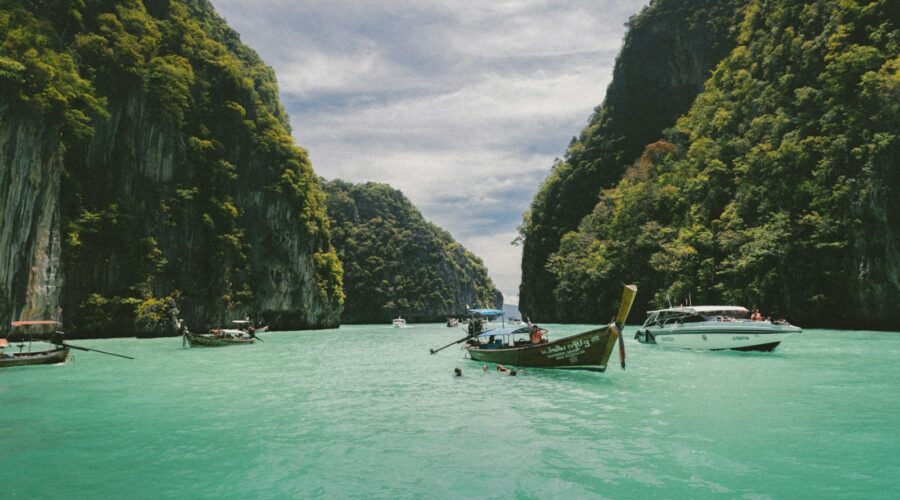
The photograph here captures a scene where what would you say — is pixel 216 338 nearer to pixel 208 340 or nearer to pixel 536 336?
pixel 208 340

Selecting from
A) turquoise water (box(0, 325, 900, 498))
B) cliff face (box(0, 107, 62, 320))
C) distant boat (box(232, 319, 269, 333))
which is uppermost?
cliff face (box(0, 107, 62, 320))

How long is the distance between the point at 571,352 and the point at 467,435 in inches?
330

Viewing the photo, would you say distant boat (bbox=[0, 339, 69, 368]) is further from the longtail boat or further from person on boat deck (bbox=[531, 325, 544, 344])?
person on boat deck (bbox=[531, 325, 544, 344])

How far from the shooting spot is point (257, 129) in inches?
2435

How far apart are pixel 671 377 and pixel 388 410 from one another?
369 inches

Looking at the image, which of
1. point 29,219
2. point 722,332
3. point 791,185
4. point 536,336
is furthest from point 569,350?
Result: point 29,219

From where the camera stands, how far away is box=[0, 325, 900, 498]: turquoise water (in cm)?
675

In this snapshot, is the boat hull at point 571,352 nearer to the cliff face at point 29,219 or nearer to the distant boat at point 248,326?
the distant boat at point 248,326

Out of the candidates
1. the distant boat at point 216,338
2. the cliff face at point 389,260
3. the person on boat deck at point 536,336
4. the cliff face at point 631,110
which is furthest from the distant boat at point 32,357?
the cliff face at point 389,260

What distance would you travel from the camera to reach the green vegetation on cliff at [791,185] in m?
32.5

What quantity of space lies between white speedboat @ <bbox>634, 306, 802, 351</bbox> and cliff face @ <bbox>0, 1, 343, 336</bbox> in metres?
37.6

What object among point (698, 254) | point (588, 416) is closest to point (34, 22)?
point (588, 416)

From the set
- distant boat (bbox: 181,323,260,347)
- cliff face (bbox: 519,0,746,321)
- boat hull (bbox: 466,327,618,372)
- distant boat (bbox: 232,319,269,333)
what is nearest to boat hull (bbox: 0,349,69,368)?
distant boat (bbox: 181,323,260,347)

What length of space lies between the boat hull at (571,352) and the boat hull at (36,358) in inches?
741
